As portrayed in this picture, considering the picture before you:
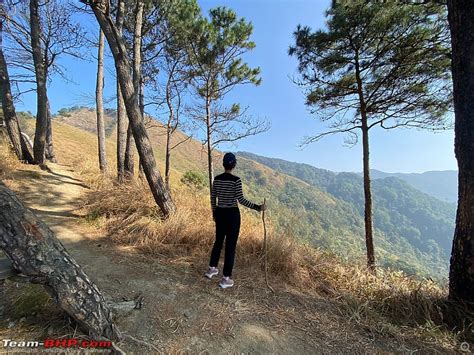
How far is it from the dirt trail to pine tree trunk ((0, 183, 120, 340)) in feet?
1.23

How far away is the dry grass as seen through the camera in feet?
8.99

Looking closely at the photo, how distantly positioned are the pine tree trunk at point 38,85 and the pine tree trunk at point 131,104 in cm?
461

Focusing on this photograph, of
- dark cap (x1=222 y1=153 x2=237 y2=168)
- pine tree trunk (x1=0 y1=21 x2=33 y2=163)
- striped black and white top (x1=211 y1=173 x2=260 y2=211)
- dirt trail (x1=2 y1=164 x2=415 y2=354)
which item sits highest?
pine tree trunk (x1=0 y1=21 x2=33 y2=163)

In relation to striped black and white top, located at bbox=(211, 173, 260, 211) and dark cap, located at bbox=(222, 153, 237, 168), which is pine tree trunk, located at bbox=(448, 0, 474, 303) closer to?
striped black and white top, located at bbox=(211, 173, 260, 211)

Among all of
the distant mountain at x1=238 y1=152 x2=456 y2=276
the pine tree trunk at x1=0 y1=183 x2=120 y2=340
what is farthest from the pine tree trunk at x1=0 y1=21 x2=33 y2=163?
the distant mountain at x1=238 y1=152 x2=456 y2=276

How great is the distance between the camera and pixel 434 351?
2236 millimetres

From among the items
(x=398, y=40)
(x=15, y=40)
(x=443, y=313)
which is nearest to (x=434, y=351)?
(x=443, y=313)

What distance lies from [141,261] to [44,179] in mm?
5118

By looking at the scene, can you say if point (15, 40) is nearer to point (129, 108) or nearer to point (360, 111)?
point (129, 108)

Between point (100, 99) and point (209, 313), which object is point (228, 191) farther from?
point (100, 99)

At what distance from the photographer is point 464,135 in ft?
8.76

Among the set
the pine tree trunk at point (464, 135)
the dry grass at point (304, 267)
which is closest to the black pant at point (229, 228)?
the dry grass at point (304, 267)

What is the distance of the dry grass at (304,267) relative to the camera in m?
2.74

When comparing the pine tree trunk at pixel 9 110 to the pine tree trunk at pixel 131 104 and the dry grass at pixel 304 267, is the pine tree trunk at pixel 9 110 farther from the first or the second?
the pine tree trunk at pixel 131 104
